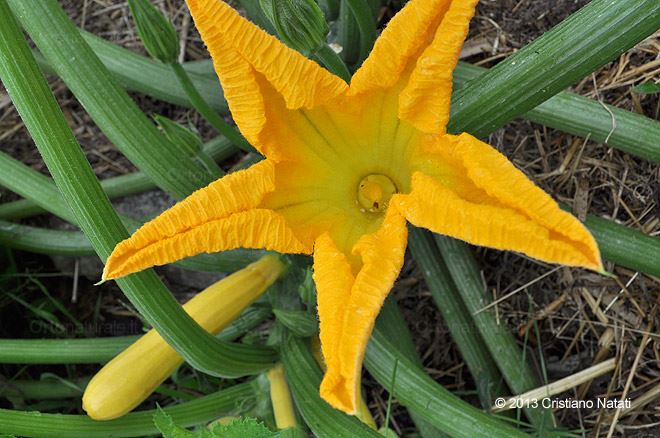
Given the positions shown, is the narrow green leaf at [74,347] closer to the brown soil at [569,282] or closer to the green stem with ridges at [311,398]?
the green stem with ridges at [311,398]

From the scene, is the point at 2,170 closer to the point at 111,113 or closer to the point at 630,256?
the point at 111,113

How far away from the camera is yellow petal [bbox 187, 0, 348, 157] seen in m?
1.37

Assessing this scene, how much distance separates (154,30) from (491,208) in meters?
1.10

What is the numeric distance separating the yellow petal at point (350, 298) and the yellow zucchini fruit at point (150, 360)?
1.91ft

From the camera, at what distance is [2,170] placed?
8.09ft

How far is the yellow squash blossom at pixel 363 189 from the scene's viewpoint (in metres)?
1.30

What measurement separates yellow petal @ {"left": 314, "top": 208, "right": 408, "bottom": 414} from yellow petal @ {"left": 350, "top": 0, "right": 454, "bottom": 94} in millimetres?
253

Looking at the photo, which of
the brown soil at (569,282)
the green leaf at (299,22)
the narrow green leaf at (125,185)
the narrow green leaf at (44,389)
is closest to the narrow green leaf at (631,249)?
the brown soil at (569,282)

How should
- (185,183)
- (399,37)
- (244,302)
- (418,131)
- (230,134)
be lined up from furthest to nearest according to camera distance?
(230,134) → (244,302) → (185,183) → (418,131) → (399,37)

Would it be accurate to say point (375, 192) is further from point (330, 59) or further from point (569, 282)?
point (569, 282)

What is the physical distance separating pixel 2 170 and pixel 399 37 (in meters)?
1.52

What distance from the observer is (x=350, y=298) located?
1.37 meters

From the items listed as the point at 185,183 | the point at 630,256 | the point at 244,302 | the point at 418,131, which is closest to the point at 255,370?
the point at 244,302

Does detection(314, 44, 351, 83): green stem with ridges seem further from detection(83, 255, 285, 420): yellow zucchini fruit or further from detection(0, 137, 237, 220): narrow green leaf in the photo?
detection(0, 137, 237, 220): narrow green leaf
